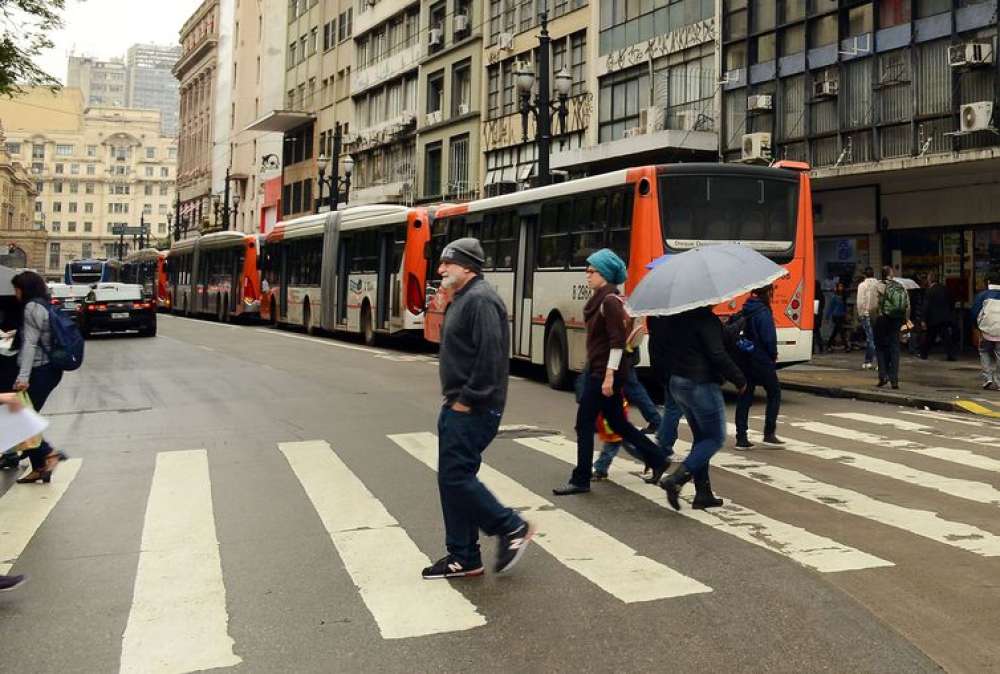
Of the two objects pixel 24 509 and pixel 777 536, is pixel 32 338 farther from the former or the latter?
pixel 777 536

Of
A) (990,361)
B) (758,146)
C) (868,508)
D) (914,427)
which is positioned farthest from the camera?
(758,146)

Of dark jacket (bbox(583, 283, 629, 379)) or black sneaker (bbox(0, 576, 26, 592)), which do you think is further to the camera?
dark jacket (bbox(583, 283, 629, 379))

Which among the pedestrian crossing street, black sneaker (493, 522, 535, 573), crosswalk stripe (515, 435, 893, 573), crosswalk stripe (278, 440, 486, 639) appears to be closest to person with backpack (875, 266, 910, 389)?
the pedestrian crossing street

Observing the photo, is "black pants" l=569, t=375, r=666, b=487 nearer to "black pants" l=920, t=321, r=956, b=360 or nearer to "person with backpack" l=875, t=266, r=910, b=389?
"person with backpack" l=875, t=266, r=910, b=389

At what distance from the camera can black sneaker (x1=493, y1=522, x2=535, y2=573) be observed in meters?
5.80

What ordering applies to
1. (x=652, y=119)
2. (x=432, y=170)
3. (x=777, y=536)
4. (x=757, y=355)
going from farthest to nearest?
(x=432, y=170) < (x=652, y=119) < (x=757, y=355) < (x=777, y=536)

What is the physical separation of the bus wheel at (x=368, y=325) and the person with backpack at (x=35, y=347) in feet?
58.2

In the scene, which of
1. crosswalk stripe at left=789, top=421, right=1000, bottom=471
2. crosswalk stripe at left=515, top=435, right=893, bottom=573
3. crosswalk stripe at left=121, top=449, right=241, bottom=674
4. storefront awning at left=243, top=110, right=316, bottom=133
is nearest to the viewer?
crosswalk stripe at left=121, top=449, right=241, bottom=674

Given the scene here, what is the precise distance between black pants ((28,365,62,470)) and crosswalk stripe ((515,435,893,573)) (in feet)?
15.4

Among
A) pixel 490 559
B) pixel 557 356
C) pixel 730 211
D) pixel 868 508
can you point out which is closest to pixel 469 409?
pixel 490 559

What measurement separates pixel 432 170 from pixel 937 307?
95.3 ft

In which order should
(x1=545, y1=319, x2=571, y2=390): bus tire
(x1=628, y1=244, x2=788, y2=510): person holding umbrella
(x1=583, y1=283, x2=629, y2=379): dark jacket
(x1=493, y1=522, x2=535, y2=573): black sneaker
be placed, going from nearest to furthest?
(x1=493, y1=522, x2=535, y2=573): black sneaker, (x1=628, y1=244, x2=788, y2=510): person holding umbrella, (x1=583, y1=283, x2=629, y2=379): dark jacket, (x1=545, y1=319, x2=571, y2=390): bus tire

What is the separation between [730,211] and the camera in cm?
1473

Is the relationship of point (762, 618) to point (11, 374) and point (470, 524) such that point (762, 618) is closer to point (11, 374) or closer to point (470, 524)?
point (470, 524)
